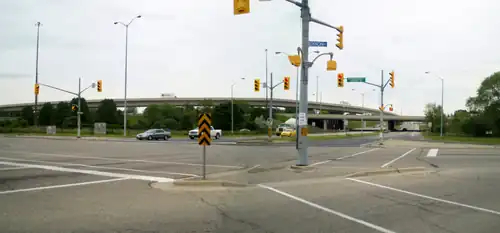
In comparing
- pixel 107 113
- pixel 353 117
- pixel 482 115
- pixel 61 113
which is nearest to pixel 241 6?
pixel 482 115

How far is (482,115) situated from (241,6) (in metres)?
83.1

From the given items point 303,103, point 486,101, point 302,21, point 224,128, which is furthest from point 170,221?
point 486,101

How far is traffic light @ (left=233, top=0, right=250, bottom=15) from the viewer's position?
1375 centimetres

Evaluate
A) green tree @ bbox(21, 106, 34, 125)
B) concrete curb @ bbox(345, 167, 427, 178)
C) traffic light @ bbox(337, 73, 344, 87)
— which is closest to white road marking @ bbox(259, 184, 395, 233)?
concrete curb @ bbox(345, 167, 427, 178)

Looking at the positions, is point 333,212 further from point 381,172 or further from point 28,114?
point 28,114

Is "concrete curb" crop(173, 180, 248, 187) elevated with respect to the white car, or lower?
lower

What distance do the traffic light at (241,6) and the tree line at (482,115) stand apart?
8164cm

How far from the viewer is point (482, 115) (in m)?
82.6

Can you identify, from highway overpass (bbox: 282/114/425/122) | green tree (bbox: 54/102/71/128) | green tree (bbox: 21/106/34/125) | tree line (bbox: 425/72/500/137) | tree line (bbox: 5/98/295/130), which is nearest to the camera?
tree line (bbox: 425/72/500/137)

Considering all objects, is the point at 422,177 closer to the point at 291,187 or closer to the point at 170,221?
the point at 291,187

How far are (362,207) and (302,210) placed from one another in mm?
1426

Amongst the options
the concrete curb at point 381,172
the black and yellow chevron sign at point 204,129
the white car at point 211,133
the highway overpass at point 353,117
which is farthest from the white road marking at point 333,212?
the highway overpass at point 353,117

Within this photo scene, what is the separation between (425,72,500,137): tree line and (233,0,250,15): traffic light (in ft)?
268

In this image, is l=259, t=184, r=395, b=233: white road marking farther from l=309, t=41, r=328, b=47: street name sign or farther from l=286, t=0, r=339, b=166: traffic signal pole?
l=309, t=41, r=328, b=47: street name sign
